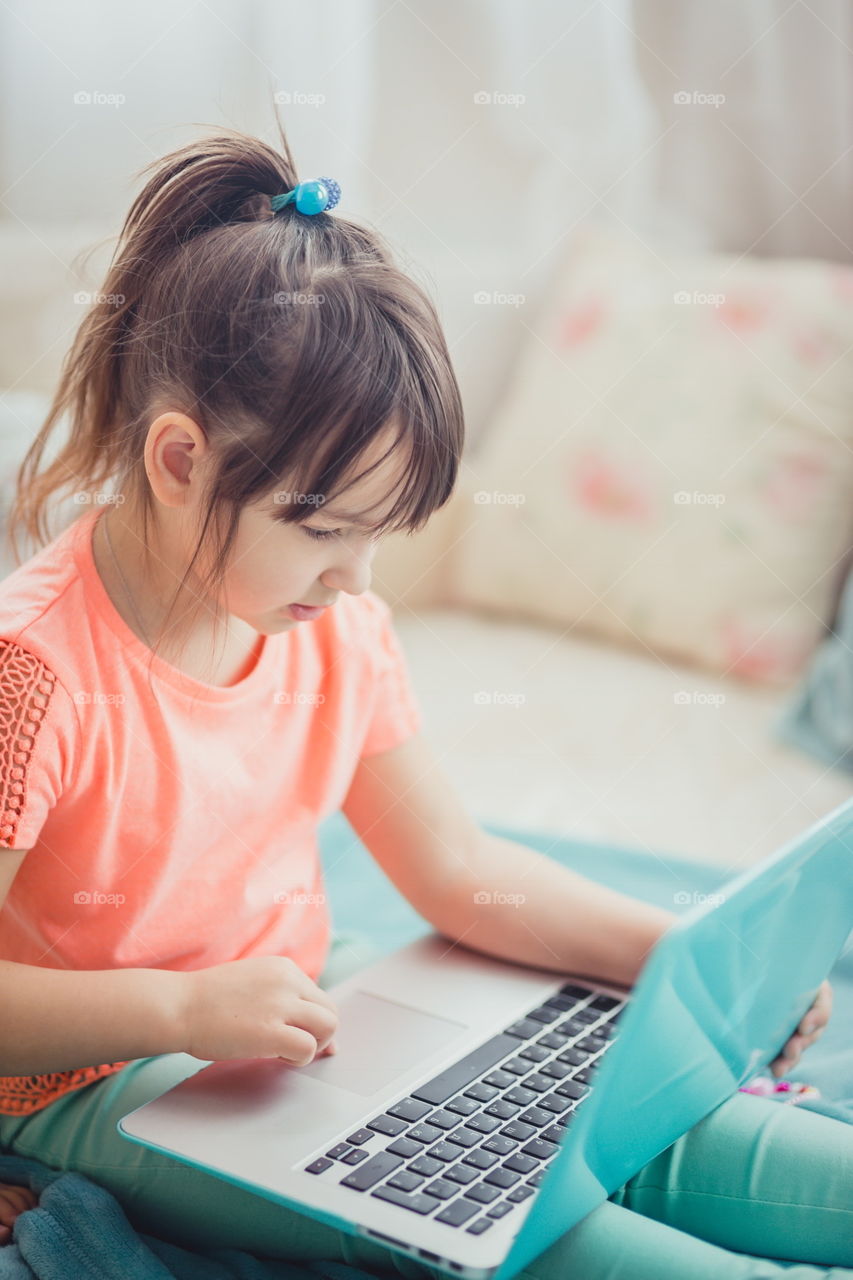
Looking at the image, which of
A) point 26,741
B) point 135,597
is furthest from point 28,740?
point 135,597

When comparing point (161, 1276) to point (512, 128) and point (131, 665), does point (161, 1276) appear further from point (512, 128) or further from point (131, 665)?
point (512, 128)

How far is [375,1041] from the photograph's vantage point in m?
0.76

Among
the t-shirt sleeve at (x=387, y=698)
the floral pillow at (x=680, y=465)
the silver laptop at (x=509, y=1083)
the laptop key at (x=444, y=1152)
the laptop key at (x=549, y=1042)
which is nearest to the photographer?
the silver laptop at (x=509, y=1083)

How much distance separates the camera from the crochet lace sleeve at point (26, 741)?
665mm

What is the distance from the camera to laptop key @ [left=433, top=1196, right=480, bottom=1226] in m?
0.59

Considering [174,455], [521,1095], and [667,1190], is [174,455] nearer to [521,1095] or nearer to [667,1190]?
[521,1095]

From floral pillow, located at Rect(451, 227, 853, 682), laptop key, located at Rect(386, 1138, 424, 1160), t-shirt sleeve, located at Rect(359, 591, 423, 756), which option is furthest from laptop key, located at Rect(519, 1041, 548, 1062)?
floral pillow, located at Rect(451, 227, 853, 682)

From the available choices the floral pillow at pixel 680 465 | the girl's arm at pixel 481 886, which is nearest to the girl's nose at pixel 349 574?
the girl's arm at pixel 481 886

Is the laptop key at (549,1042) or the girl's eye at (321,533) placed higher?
the girl's eye at (321,533)

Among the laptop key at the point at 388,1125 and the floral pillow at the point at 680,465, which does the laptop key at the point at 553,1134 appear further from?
the floral pillow at the point at 680,465

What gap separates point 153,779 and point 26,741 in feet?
0.32

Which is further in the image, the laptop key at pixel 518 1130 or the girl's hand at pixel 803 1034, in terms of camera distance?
the girl's hand at pixel 803 1034

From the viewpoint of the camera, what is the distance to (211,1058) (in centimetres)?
68

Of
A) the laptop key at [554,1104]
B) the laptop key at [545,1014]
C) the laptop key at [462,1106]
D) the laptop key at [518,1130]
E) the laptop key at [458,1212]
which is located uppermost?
the laptop key at [458,1212]
